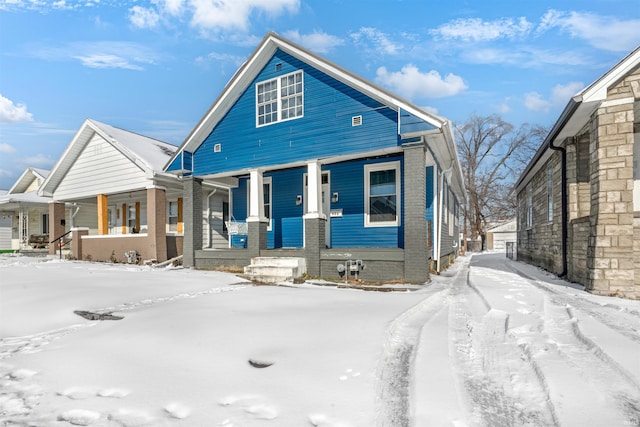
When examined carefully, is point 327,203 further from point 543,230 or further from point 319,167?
point 543,230

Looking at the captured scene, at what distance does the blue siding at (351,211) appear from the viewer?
10805mm

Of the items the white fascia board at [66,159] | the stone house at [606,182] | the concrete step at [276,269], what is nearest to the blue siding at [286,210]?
the concrete step at [276,269]

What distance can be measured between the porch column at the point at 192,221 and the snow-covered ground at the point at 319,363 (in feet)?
21.2

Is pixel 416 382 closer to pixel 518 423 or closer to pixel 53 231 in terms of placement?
pixel 518 423

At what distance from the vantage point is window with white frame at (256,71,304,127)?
1053 cm

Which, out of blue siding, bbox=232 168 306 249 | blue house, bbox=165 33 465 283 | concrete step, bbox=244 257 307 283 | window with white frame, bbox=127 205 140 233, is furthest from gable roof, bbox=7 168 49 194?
concrete step, bbox=244 257 307 283

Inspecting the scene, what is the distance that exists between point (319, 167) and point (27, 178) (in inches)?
916

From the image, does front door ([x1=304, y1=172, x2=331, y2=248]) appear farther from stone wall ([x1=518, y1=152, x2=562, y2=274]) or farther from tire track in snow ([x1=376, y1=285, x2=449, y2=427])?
stone wall ([x1=518, y1=152, x2=562, y2=274])

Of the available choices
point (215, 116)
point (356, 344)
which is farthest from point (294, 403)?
point (215, 116)

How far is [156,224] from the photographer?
46.1 ft

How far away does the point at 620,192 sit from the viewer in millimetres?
6770

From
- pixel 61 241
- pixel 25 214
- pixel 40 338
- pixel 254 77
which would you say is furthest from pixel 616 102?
pixel 25 214

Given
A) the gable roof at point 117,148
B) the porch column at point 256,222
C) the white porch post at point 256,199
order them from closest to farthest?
the porch column at point 256,222 → the white porch post at point 256,199 → the gable roof at point 117,148

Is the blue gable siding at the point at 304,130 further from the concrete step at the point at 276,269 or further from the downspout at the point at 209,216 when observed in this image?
the downspout at the point at 209,216
